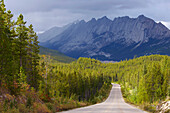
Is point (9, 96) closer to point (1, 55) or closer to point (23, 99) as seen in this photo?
point (23, 99)

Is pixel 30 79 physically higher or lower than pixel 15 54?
lower

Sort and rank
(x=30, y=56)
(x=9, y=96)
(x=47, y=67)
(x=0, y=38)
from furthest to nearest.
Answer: (x=30, y=56) → (x=47, y=67) → (x=0, y=38) → (x=9, y=96)

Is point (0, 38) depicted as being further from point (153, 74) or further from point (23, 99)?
point (153, 74)

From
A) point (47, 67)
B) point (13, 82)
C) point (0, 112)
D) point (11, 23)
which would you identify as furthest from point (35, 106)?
point (11, 23)

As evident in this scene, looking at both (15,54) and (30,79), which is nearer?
(15,54)

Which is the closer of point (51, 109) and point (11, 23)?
point (51, 109)

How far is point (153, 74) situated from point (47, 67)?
48.4m

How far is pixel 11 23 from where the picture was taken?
103 ft

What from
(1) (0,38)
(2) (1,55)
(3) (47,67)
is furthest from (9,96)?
(3) (47,67)

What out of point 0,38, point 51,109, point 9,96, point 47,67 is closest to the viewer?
point 9,96

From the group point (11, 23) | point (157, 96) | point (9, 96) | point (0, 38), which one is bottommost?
point (157, 96)

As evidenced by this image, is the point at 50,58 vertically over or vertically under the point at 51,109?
over

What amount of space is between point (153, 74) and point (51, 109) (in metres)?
55.9

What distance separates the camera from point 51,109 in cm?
1911
